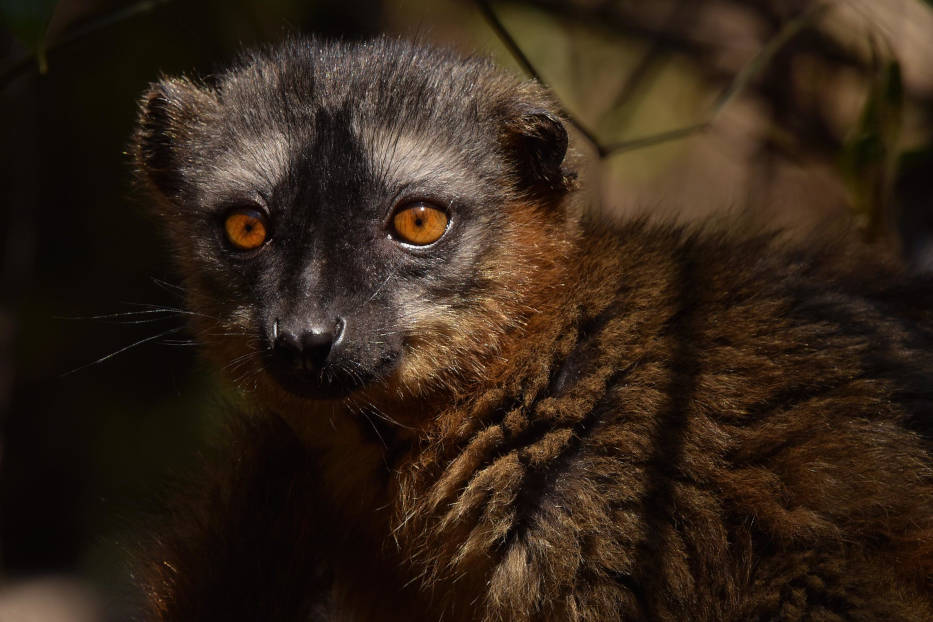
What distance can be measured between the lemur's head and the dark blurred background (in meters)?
1.33

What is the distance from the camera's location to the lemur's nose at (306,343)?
3.44 metres

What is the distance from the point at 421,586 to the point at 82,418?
4.85 metres

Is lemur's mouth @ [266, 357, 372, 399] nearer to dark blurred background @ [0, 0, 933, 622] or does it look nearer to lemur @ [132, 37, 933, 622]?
lemur @ [132, 37, 933, 622]

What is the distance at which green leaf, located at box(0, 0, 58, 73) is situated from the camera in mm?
3205

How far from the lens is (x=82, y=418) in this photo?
7957 mm

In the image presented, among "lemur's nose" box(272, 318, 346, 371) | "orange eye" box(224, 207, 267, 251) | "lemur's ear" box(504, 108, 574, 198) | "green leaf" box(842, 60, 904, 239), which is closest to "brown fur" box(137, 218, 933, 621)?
"lemur's ear" box(504, 108, 574, 198)

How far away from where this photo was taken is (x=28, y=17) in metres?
3.22

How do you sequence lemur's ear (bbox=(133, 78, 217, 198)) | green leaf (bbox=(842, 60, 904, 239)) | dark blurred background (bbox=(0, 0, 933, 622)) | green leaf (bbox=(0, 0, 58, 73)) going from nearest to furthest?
green leaf (bbox=(0, 0, 58, 73)), lemur's ear (bbox=(133, 78, 217, 198)), green leaf (bbox=(842, 60, 904, 239)), dark blurred background (bbox=(0, 0, 933, 622))

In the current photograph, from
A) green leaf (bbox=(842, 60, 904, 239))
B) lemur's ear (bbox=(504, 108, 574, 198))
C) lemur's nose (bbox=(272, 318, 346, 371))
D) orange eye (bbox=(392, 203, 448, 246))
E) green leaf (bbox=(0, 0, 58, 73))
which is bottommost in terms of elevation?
lemur's nose (bbox=(272, 318, 346, 371))

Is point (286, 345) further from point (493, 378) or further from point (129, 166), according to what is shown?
point (129, 166)

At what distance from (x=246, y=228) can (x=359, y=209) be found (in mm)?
501

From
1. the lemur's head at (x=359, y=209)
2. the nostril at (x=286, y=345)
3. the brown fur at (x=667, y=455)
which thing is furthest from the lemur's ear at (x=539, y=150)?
the nostril at (x=286, y=345)

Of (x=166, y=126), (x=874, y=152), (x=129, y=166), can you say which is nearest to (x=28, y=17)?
(x=166, y=126)

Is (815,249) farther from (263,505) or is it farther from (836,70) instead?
(836,70)
